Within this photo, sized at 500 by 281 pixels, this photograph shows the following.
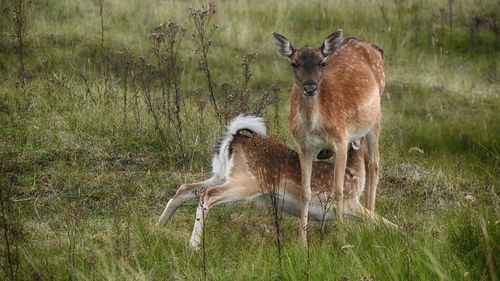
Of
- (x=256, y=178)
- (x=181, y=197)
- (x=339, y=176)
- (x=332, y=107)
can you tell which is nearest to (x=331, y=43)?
(x=332, y=107)

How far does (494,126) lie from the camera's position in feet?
37.2

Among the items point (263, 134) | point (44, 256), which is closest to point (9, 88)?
point (263, 134)

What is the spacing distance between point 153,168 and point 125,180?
1.96 feet

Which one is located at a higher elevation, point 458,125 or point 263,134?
point 263,134

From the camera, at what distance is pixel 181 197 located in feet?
24.0

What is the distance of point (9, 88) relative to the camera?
399 inches

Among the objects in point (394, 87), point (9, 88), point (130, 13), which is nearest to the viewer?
point (9, 88)

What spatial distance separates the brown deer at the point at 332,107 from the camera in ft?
23.7

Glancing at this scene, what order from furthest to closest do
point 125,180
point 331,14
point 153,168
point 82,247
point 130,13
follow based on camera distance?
1. point 331,14
2. point 130,13
3. point 153,168
4. point 125,180
5. point 82,247

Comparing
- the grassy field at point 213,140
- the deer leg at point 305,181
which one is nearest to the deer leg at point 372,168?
the grassy field at point 213,140

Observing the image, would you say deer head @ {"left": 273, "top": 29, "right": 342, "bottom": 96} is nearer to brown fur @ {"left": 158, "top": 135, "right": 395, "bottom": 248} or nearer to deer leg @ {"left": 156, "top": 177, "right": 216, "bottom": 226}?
brown fur @ {"left": 158, "top": 135, "right": 395, "bottom": 248}

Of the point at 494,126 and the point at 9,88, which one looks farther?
the point at 494,126

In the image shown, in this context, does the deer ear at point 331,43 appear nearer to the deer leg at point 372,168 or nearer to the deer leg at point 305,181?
the deer leg at point 305,181

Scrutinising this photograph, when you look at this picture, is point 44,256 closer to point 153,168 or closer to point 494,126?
point 153,168
